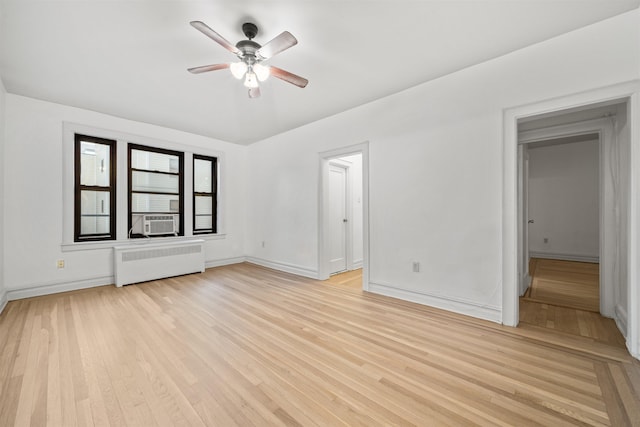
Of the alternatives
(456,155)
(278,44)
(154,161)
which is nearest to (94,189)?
(154,161)

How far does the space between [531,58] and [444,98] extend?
2.53 ft

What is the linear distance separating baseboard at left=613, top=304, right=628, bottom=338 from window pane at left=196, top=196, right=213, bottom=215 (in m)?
6.02

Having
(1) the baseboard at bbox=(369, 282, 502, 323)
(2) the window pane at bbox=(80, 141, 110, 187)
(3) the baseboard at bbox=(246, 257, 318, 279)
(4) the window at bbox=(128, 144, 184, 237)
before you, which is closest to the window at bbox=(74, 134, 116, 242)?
(2) the window pane at bbox=(80, 141, 110, 187)

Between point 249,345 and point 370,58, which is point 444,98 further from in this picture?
point 249,345

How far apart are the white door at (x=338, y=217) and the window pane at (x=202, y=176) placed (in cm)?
268

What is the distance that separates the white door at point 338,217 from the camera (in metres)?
4.54

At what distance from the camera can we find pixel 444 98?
2873 millimetres

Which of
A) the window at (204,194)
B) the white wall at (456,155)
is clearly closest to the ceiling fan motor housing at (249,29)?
the white wall at (456,155)

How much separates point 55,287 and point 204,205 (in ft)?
8.21

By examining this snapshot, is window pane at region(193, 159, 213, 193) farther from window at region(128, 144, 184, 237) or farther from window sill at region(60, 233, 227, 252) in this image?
window sill at region(60, 233, 227, 252)

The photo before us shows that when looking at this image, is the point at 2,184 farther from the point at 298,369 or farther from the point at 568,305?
the point at 568,305

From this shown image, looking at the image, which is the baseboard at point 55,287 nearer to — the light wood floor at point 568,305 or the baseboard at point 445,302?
the baseboard at point 445,302

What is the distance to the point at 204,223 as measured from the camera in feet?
17.5

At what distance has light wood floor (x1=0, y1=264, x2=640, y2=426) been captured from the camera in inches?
55.7
